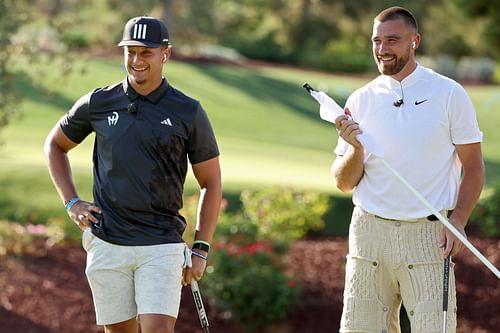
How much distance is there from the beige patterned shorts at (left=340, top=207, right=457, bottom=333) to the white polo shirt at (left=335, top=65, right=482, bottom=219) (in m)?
0.09

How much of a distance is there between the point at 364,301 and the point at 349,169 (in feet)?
2.21

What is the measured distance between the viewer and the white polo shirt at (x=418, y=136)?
5.35 metres

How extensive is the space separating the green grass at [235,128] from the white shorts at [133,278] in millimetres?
6177

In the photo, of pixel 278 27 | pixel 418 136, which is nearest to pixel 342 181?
pixel 418 136

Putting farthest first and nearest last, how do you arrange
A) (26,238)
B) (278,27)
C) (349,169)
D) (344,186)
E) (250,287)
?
(278,27) < (26,238) < (250,287) < (344,186) < (349,169)

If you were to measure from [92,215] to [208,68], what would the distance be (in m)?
32.5

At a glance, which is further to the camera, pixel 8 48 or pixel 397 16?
pixel 8 48

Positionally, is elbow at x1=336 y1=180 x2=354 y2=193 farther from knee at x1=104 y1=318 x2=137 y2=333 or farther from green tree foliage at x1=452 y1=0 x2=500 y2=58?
green tree foliage at x1=452 y1=0 x2=500 y2=58

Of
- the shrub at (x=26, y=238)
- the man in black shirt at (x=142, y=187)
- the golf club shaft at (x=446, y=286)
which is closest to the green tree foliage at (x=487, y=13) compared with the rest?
the shrub at (x=26, y=238)

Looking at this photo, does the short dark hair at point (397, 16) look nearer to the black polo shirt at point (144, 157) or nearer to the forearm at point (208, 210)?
the black polo shirt at point (144, 157)

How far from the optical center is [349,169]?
550cm

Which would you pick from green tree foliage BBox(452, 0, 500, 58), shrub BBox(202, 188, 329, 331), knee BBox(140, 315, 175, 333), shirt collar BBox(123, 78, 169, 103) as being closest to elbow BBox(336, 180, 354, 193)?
shirt collar BBox(123, 78, 169, 103)

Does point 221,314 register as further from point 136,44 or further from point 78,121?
point 136,44

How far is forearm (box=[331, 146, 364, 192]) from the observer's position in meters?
5.43
